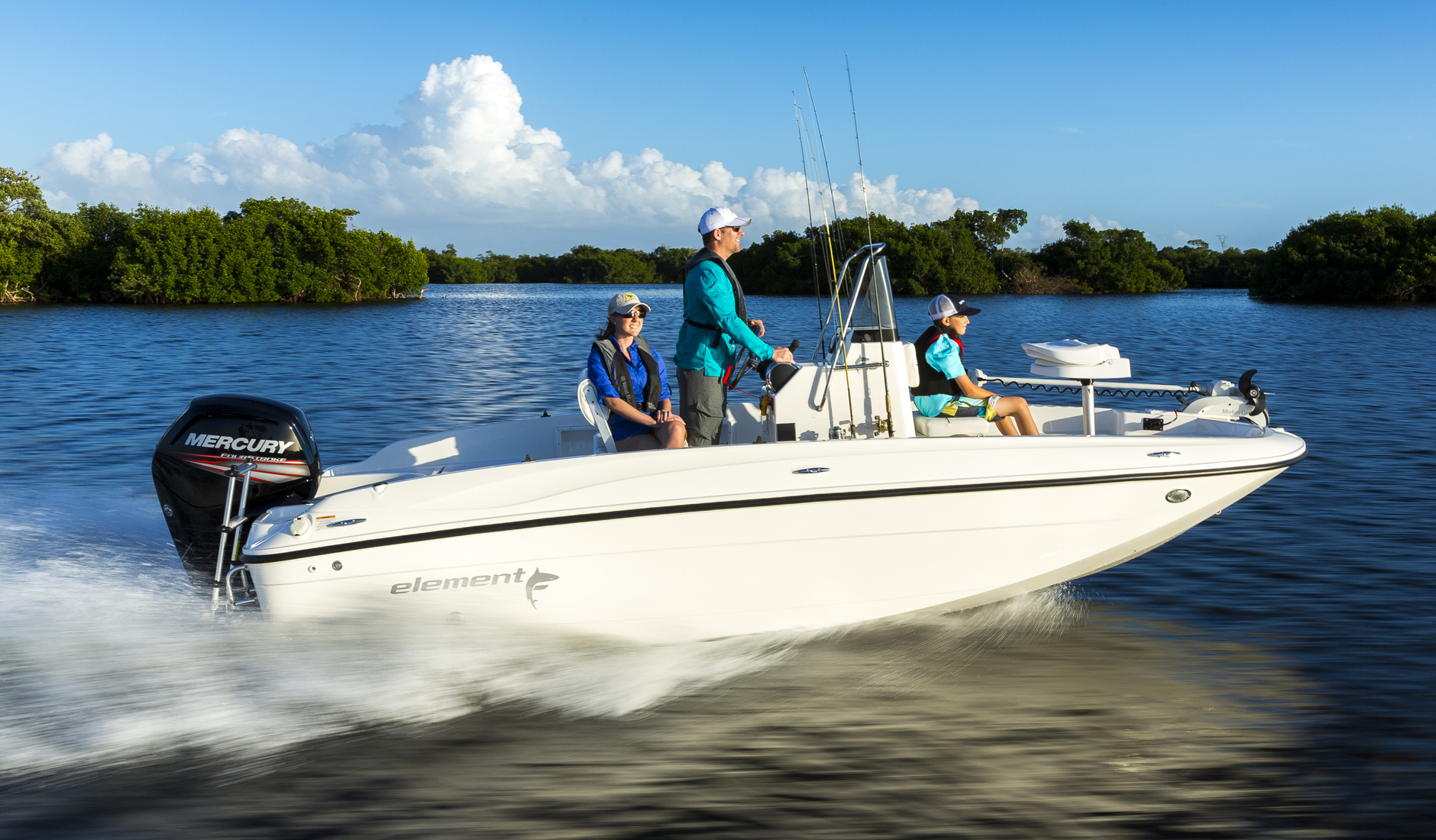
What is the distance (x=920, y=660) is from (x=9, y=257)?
5562cm

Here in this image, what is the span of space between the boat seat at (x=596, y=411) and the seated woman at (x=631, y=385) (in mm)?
31

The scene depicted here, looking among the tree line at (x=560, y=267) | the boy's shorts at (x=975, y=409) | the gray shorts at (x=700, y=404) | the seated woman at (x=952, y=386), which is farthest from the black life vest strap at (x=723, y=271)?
the tree line at (x=560, y=267)

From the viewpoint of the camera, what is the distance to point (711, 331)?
404 centimetres

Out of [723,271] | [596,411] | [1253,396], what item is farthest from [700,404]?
[1253,396]

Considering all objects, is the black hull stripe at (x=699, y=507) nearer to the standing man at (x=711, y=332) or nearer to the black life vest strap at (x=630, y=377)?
the standing man at (x=711, y=332)

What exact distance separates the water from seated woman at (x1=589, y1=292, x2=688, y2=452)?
35.8 inches

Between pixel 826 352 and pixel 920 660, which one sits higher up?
pixel 826 352

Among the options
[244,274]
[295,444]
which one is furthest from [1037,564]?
[244,274]

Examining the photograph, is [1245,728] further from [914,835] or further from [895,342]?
[895,342]

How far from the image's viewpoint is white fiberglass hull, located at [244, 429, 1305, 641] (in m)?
3.40

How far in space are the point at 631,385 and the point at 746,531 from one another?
959 millimetres

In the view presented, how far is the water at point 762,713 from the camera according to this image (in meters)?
2.92

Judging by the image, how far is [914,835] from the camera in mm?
2797

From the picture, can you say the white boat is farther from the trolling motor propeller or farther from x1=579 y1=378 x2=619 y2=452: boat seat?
the trolling motor propeller
